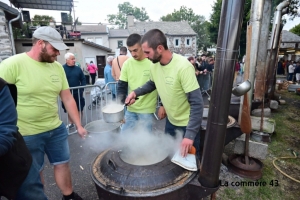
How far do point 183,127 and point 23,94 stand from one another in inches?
68.7

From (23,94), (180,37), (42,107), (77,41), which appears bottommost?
(42,107)

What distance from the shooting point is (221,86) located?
4.85ft

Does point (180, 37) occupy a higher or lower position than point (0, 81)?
higher

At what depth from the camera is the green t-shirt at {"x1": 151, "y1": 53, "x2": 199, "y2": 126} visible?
1896 mm

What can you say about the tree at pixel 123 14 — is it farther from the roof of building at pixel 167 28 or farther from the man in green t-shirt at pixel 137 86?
the man in green t-shirt at pixel 137 86

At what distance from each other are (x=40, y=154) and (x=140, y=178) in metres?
1.19

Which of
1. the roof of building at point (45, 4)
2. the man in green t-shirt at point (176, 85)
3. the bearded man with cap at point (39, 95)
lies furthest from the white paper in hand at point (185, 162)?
the roof of building at point (45, 4)

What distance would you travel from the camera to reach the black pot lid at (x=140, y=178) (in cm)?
155

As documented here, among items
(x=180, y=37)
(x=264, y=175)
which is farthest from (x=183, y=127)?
(x=180, y=37)

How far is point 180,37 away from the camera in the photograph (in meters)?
33.6

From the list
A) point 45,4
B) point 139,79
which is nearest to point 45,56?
point 139,79

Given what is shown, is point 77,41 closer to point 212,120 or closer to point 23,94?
point 23,94

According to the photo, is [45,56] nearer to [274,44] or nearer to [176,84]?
[176,84]

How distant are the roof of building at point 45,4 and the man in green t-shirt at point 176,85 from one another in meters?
12.3
